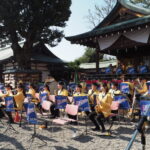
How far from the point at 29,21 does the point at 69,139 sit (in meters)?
16.7

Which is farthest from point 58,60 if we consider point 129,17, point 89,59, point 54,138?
point 54,138

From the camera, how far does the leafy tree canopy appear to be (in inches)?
781

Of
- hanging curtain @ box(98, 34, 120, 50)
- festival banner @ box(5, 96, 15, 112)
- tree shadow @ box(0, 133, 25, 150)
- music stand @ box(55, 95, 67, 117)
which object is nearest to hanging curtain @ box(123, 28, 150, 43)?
hanging curtain @ box(98, 34, 120, 50)

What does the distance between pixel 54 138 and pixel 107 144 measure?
5.19 feet

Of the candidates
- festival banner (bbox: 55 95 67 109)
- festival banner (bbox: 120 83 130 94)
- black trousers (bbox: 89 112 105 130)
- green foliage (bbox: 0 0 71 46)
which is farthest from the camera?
green foliage (bbox: 0 0 71 46)

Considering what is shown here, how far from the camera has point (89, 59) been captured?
4481 cm

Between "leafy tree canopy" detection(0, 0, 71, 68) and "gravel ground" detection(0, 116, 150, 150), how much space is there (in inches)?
569

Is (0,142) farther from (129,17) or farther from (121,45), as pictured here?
(129,17)

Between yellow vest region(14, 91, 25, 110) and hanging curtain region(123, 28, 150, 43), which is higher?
hanging curtain region(123, 28, 150, 43)

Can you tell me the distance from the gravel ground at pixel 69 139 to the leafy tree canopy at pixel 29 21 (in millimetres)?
14458

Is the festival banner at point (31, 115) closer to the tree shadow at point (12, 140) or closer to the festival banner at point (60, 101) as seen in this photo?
the tree shadow at point (12, 140)

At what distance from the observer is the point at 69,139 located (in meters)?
6.29

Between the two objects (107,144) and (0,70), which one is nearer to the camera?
(107,144)

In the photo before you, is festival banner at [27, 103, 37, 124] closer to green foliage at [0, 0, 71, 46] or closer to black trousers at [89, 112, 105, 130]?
black trousers at [89, 112, 105, 130]
